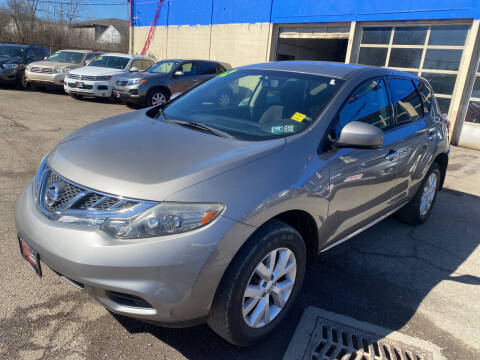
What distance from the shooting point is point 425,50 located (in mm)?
10352

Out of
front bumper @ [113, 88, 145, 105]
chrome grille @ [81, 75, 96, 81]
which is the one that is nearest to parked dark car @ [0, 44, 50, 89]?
chrome grille @ [81, 75, 96, 81]

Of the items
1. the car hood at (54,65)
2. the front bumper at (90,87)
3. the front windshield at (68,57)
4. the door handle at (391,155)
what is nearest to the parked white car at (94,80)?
the front bumper at (90,87)

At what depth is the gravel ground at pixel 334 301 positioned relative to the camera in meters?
2.30

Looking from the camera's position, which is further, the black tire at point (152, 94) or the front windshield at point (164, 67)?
the front windshield at point (164, 67)

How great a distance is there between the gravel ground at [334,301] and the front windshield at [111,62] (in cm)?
894

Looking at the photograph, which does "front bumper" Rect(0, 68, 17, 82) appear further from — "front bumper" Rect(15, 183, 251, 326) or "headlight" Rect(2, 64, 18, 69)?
"front bumper" Rect(15, 183, 251, 326)

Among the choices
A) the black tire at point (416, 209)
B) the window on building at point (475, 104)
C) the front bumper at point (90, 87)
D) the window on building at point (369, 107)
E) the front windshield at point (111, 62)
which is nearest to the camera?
the window on building at point (369, 107)

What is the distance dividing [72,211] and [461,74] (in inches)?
406

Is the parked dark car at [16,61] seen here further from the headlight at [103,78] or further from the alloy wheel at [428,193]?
the alloy wheel at [428,193]

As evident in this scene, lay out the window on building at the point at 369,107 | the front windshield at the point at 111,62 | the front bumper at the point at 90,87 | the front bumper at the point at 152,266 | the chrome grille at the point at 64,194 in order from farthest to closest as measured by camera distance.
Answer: the front windshield at the point at 111,62, the front bumper at the point at 90,87, the window on building at the point at 369,107, the chrome grille at the point at 64,194, the front bumper at the point at 152,266

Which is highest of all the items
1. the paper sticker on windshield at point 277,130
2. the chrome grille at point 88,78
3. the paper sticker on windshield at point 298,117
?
the paper sticker on windshield at point 298,117

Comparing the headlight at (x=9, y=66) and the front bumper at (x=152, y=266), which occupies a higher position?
the headlight at (x=9, y=66)

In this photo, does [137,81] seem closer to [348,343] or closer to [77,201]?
[77,201]

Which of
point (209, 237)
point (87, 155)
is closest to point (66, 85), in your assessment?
point (87, 155)
